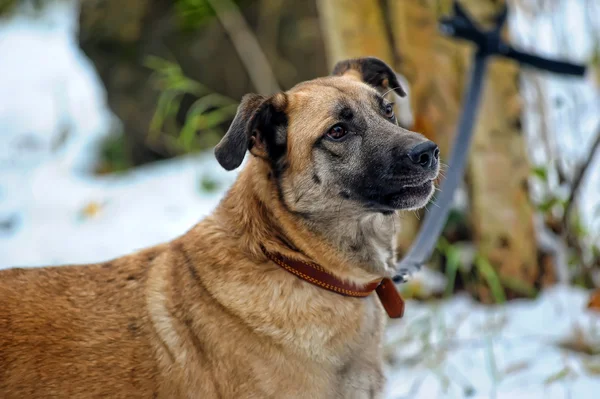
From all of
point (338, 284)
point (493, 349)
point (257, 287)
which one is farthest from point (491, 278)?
point (257, 287)

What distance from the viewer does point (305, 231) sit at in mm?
2578

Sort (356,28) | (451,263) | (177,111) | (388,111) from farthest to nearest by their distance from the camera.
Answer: (177,111)
(356,28)
(451,263)
(388,111)

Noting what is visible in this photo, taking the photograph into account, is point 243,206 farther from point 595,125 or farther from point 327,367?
point 595,125

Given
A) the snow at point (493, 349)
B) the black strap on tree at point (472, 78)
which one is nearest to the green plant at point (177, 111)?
the snow at point (493, 349)

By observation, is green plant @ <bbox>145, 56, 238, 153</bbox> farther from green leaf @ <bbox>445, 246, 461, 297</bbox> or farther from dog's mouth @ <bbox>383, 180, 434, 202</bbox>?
dog's mouth @ <bbox>383, 180, 434, 202</bbox>

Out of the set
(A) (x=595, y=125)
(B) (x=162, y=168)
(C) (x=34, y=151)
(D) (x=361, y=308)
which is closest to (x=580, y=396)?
(D) (x=361, y=308)

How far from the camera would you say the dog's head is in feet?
8.21

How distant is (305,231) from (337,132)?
0.39 metres

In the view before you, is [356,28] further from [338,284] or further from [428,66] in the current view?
[338,284]

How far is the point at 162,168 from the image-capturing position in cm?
667

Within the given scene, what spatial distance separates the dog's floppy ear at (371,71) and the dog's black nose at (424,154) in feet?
2.03

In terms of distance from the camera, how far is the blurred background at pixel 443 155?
154 inches

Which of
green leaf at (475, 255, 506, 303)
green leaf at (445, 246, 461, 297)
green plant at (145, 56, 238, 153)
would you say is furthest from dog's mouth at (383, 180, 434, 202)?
green plant at (145, 56, 238, 153)

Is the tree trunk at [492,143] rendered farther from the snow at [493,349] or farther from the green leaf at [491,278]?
the snow at [493,349]
